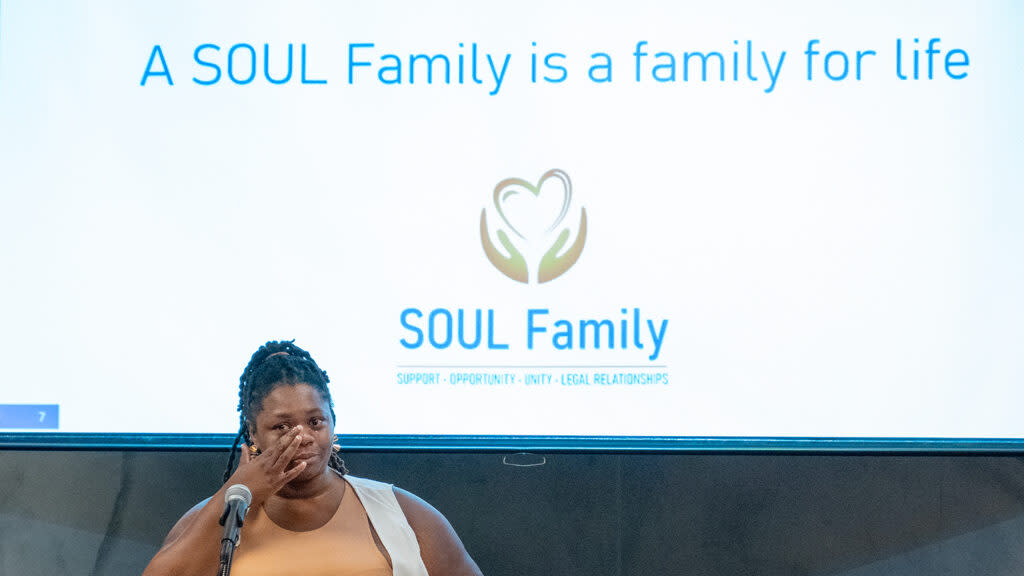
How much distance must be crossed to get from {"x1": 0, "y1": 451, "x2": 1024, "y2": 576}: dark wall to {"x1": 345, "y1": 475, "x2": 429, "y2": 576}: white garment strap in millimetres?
419

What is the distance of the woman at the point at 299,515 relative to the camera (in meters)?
1.76

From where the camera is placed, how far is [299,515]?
6.09 feet

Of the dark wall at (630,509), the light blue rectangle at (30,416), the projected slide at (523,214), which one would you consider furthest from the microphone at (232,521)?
the light blue rectangle at (30,416)

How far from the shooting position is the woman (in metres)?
1.76

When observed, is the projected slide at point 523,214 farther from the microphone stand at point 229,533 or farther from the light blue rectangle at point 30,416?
the microphone stand at point 229,533

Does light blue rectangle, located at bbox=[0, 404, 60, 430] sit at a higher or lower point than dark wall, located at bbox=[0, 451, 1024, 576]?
higher

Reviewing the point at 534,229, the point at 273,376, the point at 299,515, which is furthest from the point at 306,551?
the point at 534,229

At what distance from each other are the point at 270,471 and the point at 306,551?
21cm

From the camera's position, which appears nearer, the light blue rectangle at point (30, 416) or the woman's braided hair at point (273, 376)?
the woman's braided hair at point (273, 376)

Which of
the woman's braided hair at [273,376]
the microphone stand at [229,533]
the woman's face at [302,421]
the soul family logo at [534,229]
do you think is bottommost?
the microphone stand at [229,533]

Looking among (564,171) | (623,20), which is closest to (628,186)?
(564,171)

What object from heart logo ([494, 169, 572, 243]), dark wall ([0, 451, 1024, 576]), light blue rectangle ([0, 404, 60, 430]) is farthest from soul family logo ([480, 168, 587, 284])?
light blue rectangle ([0, 404, 60, 430])

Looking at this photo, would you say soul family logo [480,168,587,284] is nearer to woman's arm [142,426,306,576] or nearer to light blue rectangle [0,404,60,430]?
woman's arm [142,426,306,576]

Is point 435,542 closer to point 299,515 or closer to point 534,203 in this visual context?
point 299,515
